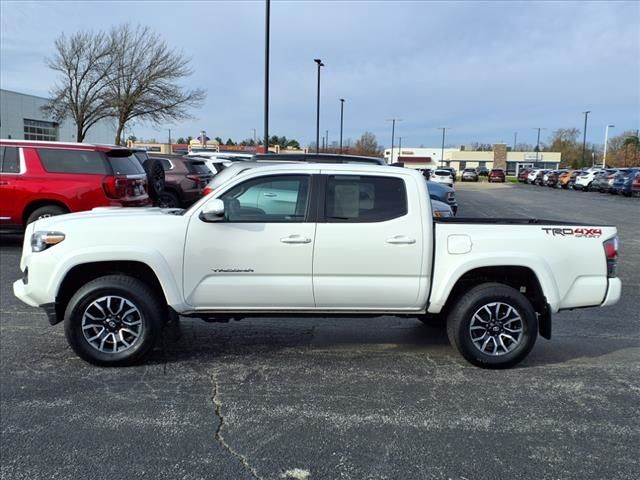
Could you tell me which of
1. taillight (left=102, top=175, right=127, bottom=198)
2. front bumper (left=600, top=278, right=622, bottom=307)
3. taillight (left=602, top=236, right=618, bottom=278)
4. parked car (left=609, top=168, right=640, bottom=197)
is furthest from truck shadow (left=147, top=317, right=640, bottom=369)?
parked car (left=609, top=168, right=640, bottom=197)

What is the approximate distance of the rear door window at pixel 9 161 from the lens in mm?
9781

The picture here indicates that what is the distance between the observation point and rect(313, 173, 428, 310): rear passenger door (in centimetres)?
463

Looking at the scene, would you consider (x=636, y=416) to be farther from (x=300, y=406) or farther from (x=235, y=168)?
(x=235, y=168)

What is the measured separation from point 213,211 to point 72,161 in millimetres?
6429

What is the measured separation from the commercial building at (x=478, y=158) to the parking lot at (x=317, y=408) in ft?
343

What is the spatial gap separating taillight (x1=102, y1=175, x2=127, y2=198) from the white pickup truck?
202 inches

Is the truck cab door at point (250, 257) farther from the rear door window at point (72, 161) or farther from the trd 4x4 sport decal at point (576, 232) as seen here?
the rear door window at point (72, 161)

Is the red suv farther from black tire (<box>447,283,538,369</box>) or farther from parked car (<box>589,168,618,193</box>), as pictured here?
parked car (<box>589,168,618,193</box>)

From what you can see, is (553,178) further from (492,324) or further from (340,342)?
(492,324)

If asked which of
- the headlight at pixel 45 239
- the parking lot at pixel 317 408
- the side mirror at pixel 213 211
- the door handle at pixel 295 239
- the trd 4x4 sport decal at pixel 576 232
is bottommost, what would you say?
the parking lot at pixel 317 408

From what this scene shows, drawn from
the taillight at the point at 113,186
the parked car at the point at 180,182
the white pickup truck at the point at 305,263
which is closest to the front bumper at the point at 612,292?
the white pickup truck at the point at 305,263

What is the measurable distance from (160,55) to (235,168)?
26477mm

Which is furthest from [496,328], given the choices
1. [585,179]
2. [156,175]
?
[585,179]

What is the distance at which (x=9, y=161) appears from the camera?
981 centimetres
